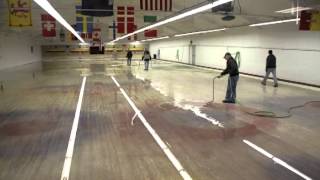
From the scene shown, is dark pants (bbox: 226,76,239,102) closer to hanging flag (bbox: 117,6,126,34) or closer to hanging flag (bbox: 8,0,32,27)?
hanging flag (bbox: 117,6,126,34)

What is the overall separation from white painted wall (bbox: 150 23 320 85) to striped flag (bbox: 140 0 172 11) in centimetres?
743

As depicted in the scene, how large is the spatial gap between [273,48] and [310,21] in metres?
5.97

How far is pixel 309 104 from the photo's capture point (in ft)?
37.2

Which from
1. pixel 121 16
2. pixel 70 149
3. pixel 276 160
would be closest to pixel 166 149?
pixel 70 149

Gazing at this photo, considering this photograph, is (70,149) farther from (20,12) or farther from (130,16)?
(130,16)

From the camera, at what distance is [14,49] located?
3356 cm

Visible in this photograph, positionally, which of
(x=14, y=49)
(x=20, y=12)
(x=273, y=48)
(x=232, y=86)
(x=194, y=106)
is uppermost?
(x=20, y=12)

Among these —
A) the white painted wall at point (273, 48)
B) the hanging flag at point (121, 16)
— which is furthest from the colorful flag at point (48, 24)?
the white painted wall at point (273, 48)

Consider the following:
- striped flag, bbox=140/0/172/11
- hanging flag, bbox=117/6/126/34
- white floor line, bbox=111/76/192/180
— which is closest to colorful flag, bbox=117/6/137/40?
hanging flag, bbox=117/6/126/34

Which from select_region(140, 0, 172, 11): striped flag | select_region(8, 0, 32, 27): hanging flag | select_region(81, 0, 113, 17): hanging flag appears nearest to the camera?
select_region(81, 0, 113, 17): hanging flag

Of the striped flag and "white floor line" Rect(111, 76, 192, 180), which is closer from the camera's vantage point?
"white floor line" Rect(111, 76, 192, 180)

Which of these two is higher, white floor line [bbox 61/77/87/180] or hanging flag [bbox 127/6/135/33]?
hanging flag [bbox 127/6/135/33]

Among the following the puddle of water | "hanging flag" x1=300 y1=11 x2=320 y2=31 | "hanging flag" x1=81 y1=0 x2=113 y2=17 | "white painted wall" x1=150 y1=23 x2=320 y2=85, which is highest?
"hanging flag" x1=81 y1=0 x2=113 y2=17

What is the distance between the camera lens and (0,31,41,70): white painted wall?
2879 cm
